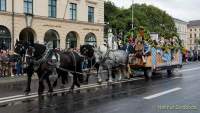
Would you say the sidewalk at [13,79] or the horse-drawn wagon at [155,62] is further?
the sidewalk at [13,79]

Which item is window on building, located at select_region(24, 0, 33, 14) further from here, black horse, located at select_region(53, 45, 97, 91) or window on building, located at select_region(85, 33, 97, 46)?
black horse, located at select_region(53, 45, 97, 91)

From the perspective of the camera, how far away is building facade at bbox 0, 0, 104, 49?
33781 mm

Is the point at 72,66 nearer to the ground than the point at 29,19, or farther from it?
nearer to the ground

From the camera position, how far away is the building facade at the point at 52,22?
33781mm

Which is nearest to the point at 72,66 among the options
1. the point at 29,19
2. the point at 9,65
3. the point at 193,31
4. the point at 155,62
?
the point at 155,62

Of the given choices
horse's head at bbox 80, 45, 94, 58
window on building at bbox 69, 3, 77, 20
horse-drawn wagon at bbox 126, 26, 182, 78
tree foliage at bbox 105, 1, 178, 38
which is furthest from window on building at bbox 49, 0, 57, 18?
tree foliage at bbox 105, 1, 178, 38

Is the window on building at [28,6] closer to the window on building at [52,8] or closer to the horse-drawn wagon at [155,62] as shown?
the window on building at [52,8]

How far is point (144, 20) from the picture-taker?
7938cm

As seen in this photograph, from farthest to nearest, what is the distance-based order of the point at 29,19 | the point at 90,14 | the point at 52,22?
the point at 90,14
the point at 52,22
the point at 29,19

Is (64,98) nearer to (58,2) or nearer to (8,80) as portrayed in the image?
(8,80)

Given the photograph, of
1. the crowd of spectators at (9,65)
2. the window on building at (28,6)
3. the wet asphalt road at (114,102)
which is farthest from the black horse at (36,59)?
the window on building at (28,6)

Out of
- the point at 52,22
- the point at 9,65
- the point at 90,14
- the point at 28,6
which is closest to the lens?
the point at 9,65

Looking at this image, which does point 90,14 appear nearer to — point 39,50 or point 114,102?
point 39,50

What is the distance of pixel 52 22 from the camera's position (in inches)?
1500
